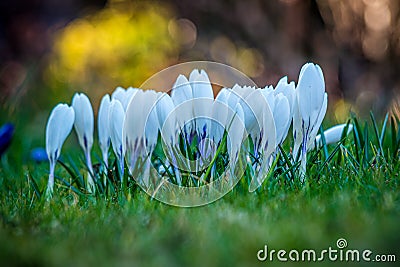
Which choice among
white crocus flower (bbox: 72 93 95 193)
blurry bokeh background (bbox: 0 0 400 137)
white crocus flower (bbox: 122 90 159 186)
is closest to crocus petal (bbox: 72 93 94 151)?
white crocus flower (bbox: 72 93 95 193)

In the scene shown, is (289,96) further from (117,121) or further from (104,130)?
(104,130)

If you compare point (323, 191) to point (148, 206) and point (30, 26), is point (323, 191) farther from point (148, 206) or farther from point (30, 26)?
point (30, 26)

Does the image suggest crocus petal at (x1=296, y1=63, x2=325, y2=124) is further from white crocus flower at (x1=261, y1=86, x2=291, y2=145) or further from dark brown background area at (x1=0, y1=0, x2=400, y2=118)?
dark brown background area at (x1=0, y1=0, x2=400, y2=118)

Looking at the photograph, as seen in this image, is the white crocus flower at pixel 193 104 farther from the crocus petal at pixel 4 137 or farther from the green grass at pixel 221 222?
the crocus petal at pixel 4 137

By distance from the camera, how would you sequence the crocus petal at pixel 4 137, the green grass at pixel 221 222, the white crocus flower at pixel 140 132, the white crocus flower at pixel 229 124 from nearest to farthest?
the green grass at pixel 221 222 → the white crocus flower at pixel 229 124 → the white crocus flower at pixel 140 132 → the crocus petal at pixel 4 137

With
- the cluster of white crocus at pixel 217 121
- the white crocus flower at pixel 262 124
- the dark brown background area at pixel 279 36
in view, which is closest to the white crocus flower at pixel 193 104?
the cluster of white crocus at pixel 217 121

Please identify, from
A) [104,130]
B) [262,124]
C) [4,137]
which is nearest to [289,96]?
[262,124]
